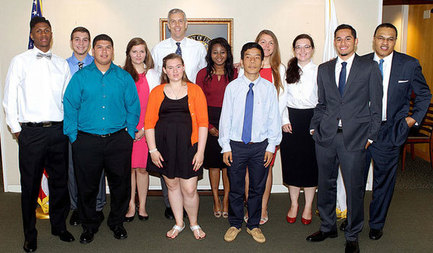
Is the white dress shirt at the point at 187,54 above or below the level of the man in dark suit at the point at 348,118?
above

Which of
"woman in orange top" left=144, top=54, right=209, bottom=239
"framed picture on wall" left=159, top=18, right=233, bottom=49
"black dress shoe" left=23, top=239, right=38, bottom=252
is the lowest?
"black dress shoe" left=23, top=239, right=38, bottom=252

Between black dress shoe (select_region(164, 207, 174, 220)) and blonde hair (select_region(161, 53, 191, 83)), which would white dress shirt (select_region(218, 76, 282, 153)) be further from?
black dress shoe (select_region(164, 207, 174, 220))

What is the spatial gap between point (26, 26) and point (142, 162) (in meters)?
2.48

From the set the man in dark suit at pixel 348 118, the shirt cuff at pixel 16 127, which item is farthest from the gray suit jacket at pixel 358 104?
the shirt cuff at pixel 16 127

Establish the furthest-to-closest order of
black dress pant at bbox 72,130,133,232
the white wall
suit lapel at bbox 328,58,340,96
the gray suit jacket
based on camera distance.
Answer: the white wall < black dress pant at bbox 72,130,133,232 < suit lapel at bbox 328,58,340,96 < the gray suit jacket

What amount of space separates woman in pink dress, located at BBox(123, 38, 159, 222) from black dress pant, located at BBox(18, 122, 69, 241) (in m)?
0.72

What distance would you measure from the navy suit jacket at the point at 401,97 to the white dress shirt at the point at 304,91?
0.67m

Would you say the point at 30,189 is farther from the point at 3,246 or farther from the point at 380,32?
the point at 380,32

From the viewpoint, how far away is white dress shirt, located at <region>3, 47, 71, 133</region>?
3240mm

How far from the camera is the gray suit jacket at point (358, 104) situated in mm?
3117

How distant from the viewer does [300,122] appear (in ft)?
12.4

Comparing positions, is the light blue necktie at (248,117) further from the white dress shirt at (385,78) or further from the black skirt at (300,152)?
the white dress shirt at (385,78)

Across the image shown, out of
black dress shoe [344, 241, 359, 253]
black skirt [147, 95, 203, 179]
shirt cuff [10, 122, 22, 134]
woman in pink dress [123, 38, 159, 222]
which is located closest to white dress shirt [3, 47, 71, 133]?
shirt cuff [10, 122, 22, 134]

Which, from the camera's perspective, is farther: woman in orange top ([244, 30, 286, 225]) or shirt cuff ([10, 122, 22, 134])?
woman in orange top ([244, 30, 286, 225])
